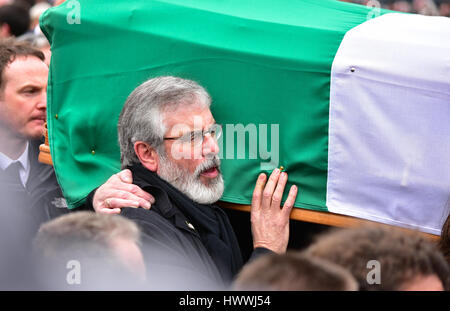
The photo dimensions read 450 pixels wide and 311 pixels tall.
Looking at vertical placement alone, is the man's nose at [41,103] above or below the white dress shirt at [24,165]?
above

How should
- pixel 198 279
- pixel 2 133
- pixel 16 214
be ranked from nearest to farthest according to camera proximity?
pixel 16 214 < pixel 198 279 < pixel 2 133

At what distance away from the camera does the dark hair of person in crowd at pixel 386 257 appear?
5.91 feet

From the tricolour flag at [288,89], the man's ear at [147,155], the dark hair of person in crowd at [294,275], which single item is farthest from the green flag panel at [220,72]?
the dark hair of person in crowd at [294,275]

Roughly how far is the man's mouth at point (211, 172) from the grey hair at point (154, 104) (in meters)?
0.21

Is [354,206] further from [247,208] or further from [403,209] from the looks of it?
[247,208]

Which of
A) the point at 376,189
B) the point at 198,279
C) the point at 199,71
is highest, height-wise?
the point at 199,71

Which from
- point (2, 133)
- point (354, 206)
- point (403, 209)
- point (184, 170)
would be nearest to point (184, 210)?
point (184, 170)

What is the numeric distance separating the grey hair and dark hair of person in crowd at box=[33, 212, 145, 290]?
1088 millimetres

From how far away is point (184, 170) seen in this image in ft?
10.2

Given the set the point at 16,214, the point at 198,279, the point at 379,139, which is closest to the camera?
the point at 16,214

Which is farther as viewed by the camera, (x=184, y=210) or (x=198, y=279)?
(x=184, y=210)

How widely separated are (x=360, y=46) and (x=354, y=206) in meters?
0.68

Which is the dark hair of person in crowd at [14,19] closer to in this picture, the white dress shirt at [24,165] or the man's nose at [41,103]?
the man's nose at [41,103]

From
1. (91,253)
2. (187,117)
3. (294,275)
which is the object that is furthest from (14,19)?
(294,275)
